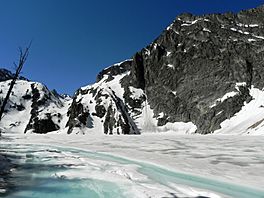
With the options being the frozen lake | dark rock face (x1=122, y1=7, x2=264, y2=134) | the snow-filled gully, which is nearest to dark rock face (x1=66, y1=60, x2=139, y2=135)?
dark rock face (x1=122, y1=7, x2=264, y2=134)

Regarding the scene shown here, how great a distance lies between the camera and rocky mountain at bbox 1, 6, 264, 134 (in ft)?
496

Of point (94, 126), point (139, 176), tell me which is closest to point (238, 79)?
point (94, 126)

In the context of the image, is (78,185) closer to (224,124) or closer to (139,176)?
(139,176)

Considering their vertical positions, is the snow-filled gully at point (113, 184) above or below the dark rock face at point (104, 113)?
below

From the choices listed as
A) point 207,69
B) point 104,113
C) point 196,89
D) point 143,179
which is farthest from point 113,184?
point 207,69

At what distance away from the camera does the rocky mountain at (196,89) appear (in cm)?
15112

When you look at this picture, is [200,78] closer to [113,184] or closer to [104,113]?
[104,113]

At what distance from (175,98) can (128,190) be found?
16964cm

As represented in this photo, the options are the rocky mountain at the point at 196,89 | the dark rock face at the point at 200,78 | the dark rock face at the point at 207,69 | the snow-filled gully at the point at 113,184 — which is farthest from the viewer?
the dark rock face at the point at 200,78

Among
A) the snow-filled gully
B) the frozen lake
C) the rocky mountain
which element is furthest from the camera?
the rocky mountain

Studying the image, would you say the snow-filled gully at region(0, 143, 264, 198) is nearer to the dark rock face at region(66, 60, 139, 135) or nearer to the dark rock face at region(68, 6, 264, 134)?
the dark rock face at region(68, 6, 264, 134)

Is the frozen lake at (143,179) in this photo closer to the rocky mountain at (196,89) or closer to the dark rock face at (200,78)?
the rocky mountain at (196,89)

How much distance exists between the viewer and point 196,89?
566 ft

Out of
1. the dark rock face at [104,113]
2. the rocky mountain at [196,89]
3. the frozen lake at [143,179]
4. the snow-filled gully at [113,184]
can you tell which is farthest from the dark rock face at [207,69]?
the snow-filled gully at [113,184]
